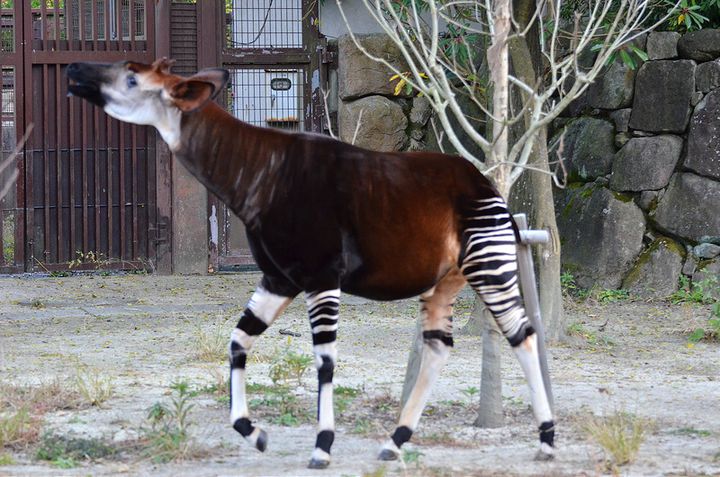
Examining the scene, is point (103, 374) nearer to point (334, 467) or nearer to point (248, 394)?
point (248, 394)

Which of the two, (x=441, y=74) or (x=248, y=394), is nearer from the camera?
(x=441, y=74)

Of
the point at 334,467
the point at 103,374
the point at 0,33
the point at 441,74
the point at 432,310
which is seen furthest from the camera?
the point at 0,33

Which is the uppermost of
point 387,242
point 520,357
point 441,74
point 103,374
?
point 441,74

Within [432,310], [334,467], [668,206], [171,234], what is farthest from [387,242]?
[171,234]

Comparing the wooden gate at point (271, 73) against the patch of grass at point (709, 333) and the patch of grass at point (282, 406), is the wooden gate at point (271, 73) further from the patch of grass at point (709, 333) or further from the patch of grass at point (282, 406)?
the patch of grass at point (282, 406)

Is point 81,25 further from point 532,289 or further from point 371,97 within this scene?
point 532,289

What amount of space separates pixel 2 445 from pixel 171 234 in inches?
283

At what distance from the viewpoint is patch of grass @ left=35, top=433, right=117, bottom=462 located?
464 centimetres

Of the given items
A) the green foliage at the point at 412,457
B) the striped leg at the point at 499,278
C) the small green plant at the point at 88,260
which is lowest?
the small green plant at the point at 88,260

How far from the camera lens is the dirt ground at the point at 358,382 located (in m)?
4.67

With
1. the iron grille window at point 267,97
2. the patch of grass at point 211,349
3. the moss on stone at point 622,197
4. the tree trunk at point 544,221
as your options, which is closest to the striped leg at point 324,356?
the patch of grass at point 211,349

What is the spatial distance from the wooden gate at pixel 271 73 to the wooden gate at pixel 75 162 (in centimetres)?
81

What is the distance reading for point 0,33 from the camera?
37.6ft

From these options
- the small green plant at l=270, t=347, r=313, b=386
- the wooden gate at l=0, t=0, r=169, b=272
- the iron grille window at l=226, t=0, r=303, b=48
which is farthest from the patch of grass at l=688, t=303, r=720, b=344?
the wooden gate at l=0, t=0, r=169, b=272
